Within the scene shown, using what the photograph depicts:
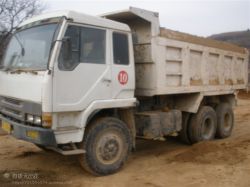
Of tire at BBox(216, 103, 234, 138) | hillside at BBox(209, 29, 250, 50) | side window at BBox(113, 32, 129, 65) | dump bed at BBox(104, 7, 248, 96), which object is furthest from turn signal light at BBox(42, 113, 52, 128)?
hillside at BBox(209, 29, 250, 50)

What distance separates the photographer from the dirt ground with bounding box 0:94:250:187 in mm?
5598

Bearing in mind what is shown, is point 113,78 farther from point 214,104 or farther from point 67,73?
point 214,104

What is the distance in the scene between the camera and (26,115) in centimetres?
550

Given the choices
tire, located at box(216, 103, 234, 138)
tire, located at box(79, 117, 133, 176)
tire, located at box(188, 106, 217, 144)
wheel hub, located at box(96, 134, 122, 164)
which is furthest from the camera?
tire, located at box(216, 103, 234, 138)

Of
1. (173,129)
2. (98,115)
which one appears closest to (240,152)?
(173,129)

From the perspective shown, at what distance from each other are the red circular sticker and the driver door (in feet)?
0.82

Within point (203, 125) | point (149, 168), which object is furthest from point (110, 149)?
point (203, 125)

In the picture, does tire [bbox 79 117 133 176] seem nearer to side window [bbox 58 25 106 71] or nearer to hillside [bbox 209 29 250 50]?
side window [bbox 58 25 106 71]

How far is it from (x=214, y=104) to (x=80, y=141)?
502 cm

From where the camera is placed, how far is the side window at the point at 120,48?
6.10m

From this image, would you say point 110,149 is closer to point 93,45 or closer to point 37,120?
point 37,120

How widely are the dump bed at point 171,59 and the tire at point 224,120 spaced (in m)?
0.59

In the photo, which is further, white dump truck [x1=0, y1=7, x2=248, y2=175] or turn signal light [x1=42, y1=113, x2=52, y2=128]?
white dump truck [x1=0, y1=7, x2=248, y2=175]

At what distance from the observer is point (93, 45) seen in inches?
227
